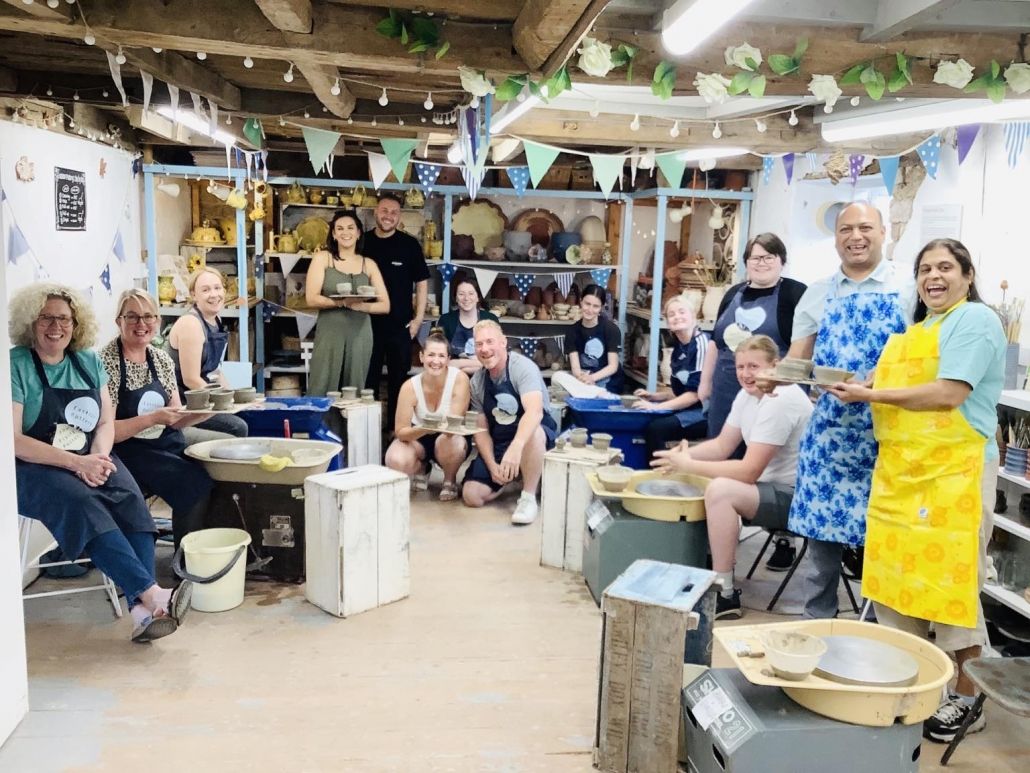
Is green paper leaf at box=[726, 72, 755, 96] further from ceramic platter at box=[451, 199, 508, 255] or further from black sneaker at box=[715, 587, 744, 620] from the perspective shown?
ceramic platter at box=[451, 199, 508, 255]

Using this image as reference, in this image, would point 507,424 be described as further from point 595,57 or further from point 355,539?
point 595,57

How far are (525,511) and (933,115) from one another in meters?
2.92

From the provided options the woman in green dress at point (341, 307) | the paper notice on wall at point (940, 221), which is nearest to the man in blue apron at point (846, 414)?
the paper notice on wall at point (940, 221)

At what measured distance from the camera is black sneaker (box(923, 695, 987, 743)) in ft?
9.57

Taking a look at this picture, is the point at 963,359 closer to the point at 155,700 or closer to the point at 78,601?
the point at 155,700

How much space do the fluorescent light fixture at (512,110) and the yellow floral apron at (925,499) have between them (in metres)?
1.87

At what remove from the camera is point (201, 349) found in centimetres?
478

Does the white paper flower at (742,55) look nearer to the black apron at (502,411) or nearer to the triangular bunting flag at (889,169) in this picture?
the triangular bunting flag at (889,169)

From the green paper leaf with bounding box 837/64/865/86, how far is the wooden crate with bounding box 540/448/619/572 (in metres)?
2.04

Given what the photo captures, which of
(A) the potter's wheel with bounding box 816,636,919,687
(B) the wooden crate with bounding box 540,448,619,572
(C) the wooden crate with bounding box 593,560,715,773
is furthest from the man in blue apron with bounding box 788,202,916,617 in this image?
(B) the wooden crate with bounding box 540,448,619,572

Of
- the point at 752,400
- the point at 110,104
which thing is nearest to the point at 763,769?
the point at 752,400

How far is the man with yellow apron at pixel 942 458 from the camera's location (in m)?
2.82

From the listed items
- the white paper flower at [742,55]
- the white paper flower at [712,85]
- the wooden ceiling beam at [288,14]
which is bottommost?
the white paper flower at [712,85]

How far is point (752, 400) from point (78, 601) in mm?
3174
